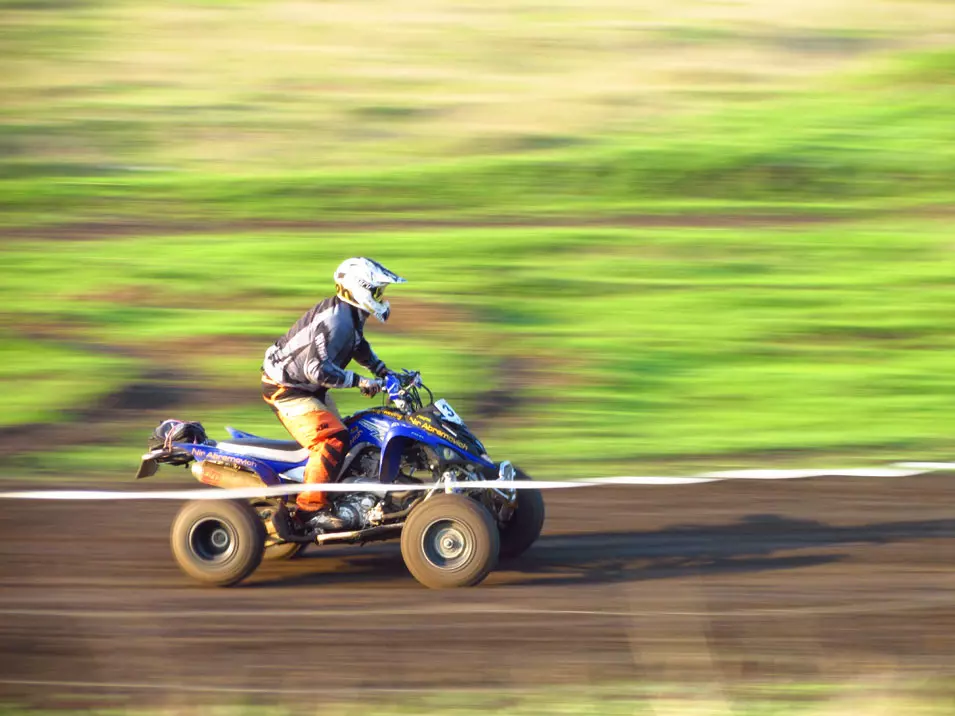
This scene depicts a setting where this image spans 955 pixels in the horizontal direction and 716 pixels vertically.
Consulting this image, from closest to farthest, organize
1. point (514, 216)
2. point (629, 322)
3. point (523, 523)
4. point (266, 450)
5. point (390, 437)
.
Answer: point (390, 437) < point (266, 450) < point (523, 523) < point (629, 322) < point (514, 216)

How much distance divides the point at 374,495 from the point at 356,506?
13 centimetres

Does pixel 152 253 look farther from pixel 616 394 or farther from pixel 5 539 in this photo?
pixel 5 539

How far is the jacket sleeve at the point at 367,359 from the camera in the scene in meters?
9.45

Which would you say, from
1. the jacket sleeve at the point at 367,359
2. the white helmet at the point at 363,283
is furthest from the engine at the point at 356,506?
the white helmet at the point at 363,283

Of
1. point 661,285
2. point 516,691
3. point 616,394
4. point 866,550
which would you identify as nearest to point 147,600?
point 516,691

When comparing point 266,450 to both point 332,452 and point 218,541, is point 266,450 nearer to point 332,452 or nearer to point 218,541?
point 332,452

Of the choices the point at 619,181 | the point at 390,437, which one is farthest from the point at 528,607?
the point at 619,181

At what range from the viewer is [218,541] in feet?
29.6

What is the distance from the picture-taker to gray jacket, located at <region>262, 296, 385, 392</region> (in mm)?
8977

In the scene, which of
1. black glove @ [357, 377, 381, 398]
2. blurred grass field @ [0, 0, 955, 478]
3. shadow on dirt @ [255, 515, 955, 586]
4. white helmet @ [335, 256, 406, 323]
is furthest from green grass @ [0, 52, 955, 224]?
black glove @ [357, 377, 381, 398]

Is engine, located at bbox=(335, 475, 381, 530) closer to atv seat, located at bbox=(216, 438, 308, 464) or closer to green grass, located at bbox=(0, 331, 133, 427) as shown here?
atv seat, located at bbox=(216, 438, 308, 464)

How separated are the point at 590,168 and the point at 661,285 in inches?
261

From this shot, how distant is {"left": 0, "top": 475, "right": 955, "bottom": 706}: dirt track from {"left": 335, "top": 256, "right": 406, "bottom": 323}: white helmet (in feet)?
5.69

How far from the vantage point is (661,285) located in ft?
64.0
